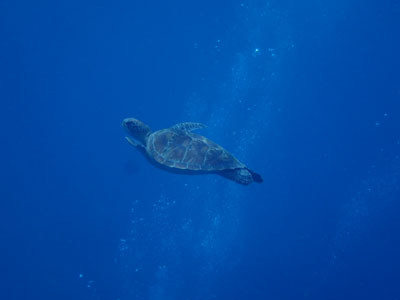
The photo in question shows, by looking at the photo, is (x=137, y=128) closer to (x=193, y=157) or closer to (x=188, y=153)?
(x=188, y=153)

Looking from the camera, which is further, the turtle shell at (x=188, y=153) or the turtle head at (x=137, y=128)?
the turtle head at (x=137, y=128)

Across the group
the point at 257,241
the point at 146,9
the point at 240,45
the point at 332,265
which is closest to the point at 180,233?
the point at 257,241

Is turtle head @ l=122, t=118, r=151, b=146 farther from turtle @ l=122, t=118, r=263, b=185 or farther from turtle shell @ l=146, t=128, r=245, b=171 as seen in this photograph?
turtle shell @ l=146, t=128, r=245, b=171

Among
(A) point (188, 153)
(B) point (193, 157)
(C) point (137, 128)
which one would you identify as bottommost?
(B) point (193, 157)

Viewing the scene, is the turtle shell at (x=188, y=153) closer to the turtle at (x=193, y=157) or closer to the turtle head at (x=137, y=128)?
the turtle at (x=193, y=157)

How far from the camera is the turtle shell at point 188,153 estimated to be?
6.58m

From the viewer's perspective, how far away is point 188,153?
6.77 meters

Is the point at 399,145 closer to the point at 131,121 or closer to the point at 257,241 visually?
the point at 257,241

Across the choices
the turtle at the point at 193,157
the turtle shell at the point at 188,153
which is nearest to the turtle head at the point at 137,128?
the turtle at the point at 193,157

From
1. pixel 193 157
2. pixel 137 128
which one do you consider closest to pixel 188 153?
pixel 193 157

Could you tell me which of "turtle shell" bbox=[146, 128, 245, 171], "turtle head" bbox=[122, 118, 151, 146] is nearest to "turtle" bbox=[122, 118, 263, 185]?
"turtle shell" bbox=[146, 128, 245, 171]

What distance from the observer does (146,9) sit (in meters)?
24.8

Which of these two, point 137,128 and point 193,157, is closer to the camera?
point 193,157

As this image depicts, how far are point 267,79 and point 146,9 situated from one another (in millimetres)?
12395
